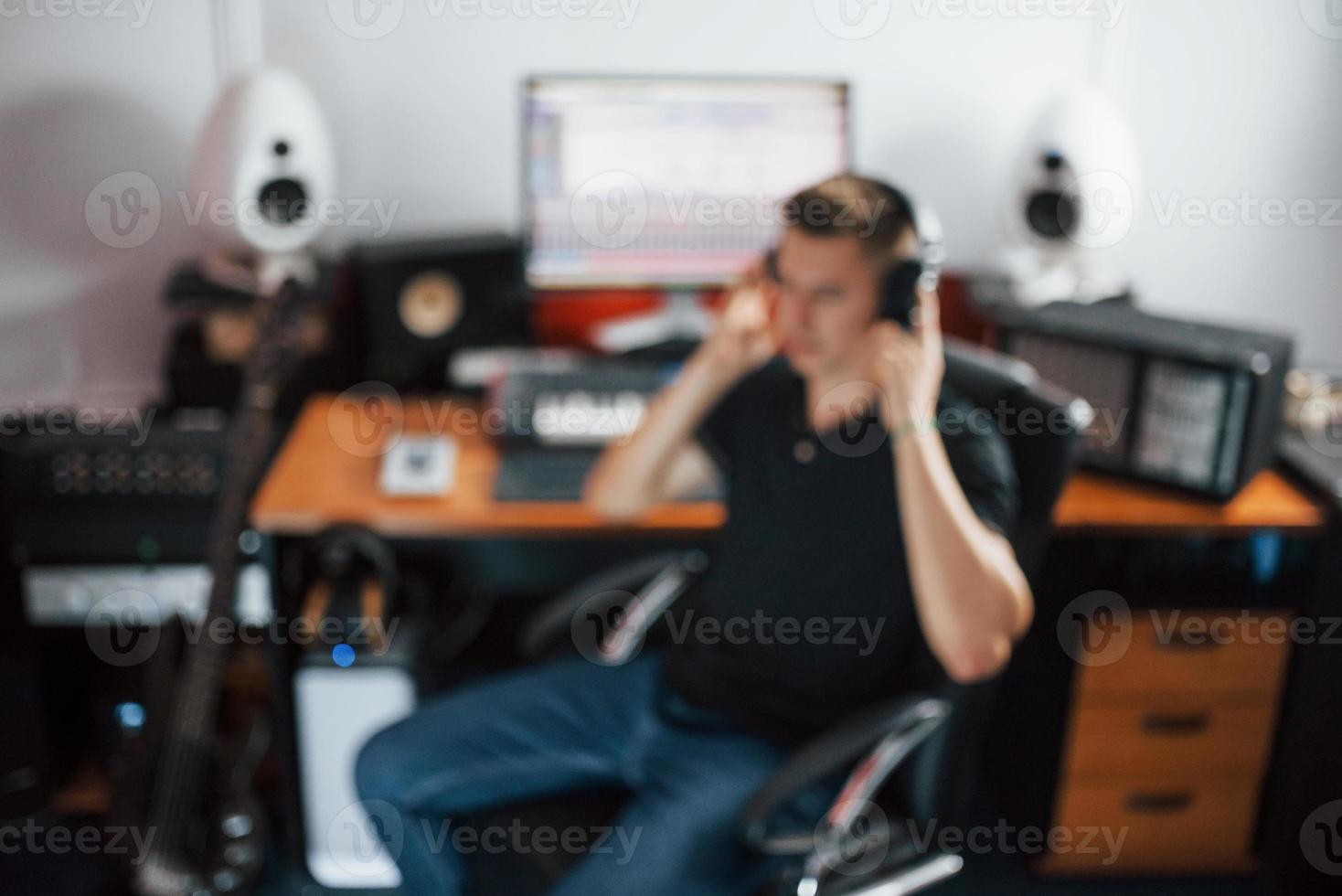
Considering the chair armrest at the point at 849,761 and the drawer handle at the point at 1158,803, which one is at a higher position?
the chair armrest at the point at 849,761

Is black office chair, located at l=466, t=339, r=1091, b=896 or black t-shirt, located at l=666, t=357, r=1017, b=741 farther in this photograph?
black t-shirt, located at l=666, t=357, r=1017, b=741

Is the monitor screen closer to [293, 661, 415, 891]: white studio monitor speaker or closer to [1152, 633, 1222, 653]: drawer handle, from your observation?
[293, 661, 415, 891]: white studio monitor speaker

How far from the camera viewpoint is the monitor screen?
2.34 meters

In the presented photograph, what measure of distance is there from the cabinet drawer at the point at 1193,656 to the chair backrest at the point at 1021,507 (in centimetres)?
60

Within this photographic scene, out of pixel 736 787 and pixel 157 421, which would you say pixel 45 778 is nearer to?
pixel 157 421

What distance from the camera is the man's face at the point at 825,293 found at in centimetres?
162

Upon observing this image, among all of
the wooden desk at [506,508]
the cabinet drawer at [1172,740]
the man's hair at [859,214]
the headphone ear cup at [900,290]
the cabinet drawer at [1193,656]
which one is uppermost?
the man's hair at [859,214]

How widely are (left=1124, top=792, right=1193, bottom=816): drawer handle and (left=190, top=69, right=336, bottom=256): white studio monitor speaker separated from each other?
5.82ft

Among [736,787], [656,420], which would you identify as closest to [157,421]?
[656,420]

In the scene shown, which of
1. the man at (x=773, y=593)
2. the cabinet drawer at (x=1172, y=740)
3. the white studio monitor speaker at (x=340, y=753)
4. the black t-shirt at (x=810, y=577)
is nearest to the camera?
the man at (x=773, y=593)

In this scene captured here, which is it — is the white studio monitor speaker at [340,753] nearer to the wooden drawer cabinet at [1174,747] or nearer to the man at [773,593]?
the man at [773,593]

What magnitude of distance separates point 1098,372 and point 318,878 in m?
1.59

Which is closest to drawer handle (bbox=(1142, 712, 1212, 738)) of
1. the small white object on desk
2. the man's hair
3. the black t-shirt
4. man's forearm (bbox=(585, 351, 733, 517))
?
the black t-shirt

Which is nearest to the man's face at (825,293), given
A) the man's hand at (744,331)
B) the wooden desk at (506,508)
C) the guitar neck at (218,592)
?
the man's hand at (744,331)
